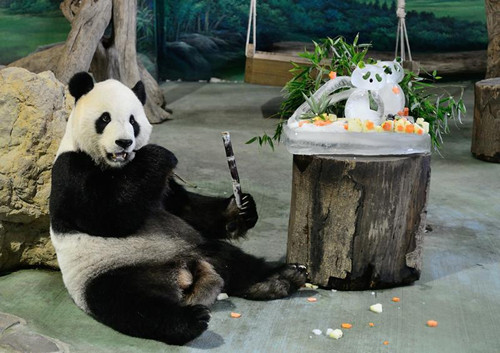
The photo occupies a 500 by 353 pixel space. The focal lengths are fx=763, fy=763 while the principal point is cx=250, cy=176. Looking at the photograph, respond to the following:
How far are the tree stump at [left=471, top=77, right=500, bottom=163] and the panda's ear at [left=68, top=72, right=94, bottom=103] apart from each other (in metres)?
3.81

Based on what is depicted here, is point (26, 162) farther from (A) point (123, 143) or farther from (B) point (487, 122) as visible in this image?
(B) point (487, 122)

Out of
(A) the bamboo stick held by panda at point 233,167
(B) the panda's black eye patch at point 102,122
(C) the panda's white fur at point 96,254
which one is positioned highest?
(B) the panda's black eye patch at point 102,122

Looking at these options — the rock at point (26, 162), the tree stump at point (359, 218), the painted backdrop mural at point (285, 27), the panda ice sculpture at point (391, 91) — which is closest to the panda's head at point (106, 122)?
the rock at point (26, 162)

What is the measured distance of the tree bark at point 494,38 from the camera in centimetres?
731

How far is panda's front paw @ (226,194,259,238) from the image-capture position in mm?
3588

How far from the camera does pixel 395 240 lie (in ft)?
11.4

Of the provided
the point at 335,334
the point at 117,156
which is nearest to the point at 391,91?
the point at 335,334

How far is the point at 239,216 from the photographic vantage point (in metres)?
3.60

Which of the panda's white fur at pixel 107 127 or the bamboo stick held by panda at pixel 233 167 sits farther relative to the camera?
the bamboo stick held by panda at pixel 233 167

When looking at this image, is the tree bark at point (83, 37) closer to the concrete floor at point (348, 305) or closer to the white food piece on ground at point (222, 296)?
the concrete floor at point (348, 305)

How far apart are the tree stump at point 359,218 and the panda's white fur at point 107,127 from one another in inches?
32.1

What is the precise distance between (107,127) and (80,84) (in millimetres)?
239

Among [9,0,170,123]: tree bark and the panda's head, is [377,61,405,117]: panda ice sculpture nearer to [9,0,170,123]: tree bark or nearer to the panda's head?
the panda's head

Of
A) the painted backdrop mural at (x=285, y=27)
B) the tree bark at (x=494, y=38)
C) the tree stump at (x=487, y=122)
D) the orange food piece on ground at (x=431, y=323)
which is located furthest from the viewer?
the painted backdrop mural at (x=285, y=27)
